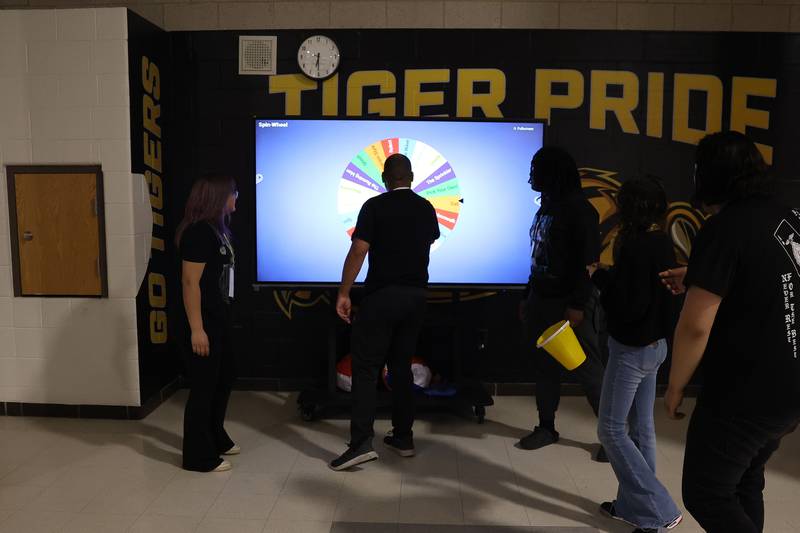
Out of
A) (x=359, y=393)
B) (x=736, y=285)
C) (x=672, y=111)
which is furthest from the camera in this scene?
(x=672, y=111)

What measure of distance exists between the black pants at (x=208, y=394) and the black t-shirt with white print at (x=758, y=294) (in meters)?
2.00

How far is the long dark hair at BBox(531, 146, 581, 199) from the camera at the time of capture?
3.03 m

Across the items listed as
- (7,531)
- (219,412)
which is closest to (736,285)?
(219,412)

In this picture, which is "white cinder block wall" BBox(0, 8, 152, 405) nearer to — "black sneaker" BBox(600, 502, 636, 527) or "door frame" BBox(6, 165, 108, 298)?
"door frame" BBox(6, 165, 108, 298)

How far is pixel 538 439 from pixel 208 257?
1.84 metres

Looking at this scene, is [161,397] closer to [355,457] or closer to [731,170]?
[355,457]

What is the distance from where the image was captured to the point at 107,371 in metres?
3.73

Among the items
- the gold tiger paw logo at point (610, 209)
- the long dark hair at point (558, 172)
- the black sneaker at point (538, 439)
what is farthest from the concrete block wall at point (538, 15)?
the black sneaker at point (538, 439)

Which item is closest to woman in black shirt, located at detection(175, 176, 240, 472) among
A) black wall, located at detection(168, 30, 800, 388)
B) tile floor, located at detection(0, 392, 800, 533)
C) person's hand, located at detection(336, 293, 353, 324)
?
tile floor, located at detection(0, 392, 800, 533)

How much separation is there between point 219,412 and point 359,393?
67 cm

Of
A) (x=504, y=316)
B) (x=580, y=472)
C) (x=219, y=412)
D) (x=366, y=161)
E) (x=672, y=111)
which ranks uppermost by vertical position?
(x=672, y=111)

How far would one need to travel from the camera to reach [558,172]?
304 cm

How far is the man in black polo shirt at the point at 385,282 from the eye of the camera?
2.92 metres

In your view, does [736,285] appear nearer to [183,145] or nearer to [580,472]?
[580,472]
